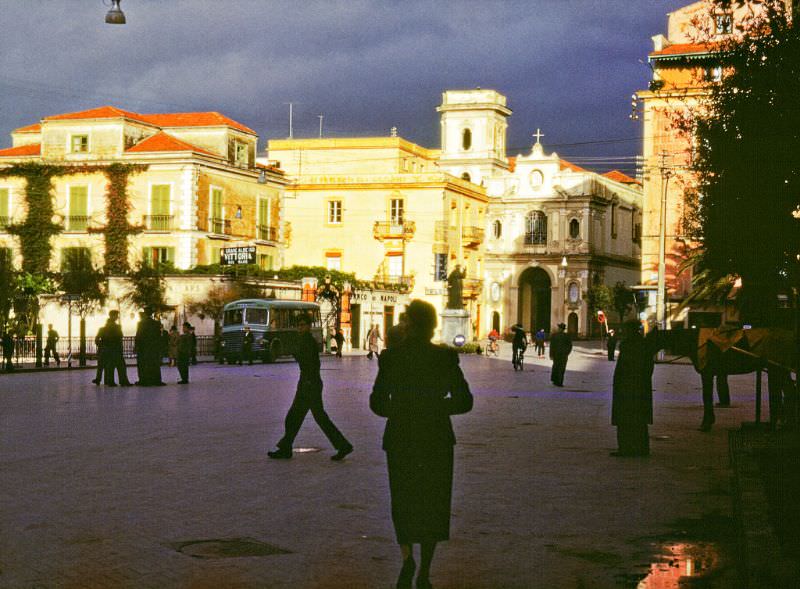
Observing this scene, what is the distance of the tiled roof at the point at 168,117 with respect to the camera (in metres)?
59.1

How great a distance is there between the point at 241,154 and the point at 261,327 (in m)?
16.5

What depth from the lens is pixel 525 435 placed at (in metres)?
17.1

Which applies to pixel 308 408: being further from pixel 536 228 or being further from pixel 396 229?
pixel 536 228

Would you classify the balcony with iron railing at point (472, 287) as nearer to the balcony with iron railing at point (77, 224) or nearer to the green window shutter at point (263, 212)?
the green window shutter at point (263, 212)

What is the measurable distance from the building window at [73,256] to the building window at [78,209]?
1.11m

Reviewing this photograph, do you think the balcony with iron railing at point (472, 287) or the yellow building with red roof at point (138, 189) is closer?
the yellow building with red roof at point (138, 189)

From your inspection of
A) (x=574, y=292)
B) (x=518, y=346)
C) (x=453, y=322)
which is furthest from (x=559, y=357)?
(x=574, y=292)

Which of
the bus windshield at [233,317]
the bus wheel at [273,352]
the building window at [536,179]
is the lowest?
the bus wheel at [273,352]

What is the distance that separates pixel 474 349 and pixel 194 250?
48.5 ft

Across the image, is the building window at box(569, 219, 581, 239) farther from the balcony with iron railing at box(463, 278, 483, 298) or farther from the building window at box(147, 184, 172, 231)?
the building window at box(147, 184, 172, 231)

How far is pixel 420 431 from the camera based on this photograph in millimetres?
7289

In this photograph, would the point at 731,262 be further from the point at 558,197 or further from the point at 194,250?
the point at 558,197

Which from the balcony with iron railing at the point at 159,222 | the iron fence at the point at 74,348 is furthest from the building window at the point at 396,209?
the iron fence at the point at 74,348

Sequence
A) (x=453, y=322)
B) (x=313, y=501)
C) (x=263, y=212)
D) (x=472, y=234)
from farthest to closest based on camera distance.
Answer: (x=472, y=234) → (x=263, y=212) → (x=453, y=322) → (x=313, y=501)
